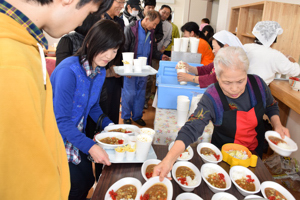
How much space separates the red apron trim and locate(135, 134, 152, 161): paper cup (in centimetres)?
71

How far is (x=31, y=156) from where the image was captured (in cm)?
41

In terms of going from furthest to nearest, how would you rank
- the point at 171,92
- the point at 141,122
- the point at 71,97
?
1. the point at 141,122
2. the point at 171,92
3. the point at 71,97

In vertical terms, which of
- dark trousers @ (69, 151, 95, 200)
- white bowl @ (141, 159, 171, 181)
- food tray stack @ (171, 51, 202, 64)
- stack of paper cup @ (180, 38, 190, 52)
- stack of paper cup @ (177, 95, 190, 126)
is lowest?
dark trousers @ (69, 151, 95, 200)

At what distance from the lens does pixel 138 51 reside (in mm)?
3305

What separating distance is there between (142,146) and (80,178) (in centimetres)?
58

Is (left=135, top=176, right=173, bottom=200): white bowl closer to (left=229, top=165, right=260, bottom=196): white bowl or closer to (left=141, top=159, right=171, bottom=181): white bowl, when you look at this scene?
(left=141, top=159, right=171, bottom=181): white bowl

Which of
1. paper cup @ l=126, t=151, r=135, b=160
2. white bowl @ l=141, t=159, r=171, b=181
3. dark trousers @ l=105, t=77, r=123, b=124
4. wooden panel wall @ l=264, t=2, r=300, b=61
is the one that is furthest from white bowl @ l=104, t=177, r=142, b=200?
wooden panel wall @ l=264, t=2, r=300, b=61

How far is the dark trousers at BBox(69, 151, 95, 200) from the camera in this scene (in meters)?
1.43

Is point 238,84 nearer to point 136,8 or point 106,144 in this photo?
point 106,144

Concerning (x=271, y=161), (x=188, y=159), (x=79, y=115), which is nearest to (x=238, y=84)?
(x=188, y=159)

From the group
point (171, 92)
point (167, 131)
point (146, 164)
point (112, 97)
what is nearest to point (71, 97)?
point (146, 164)

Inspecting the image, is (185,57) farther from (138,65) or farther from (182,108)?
(182,108)

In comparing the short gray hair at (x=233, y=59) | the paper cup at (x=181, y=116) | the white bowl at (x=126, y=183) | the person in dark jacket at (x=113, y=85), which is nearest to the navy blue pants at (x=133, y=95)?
the person in dark jacket at (x=113, y=85)

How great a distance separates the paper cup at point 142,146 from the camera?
1.21 metres
